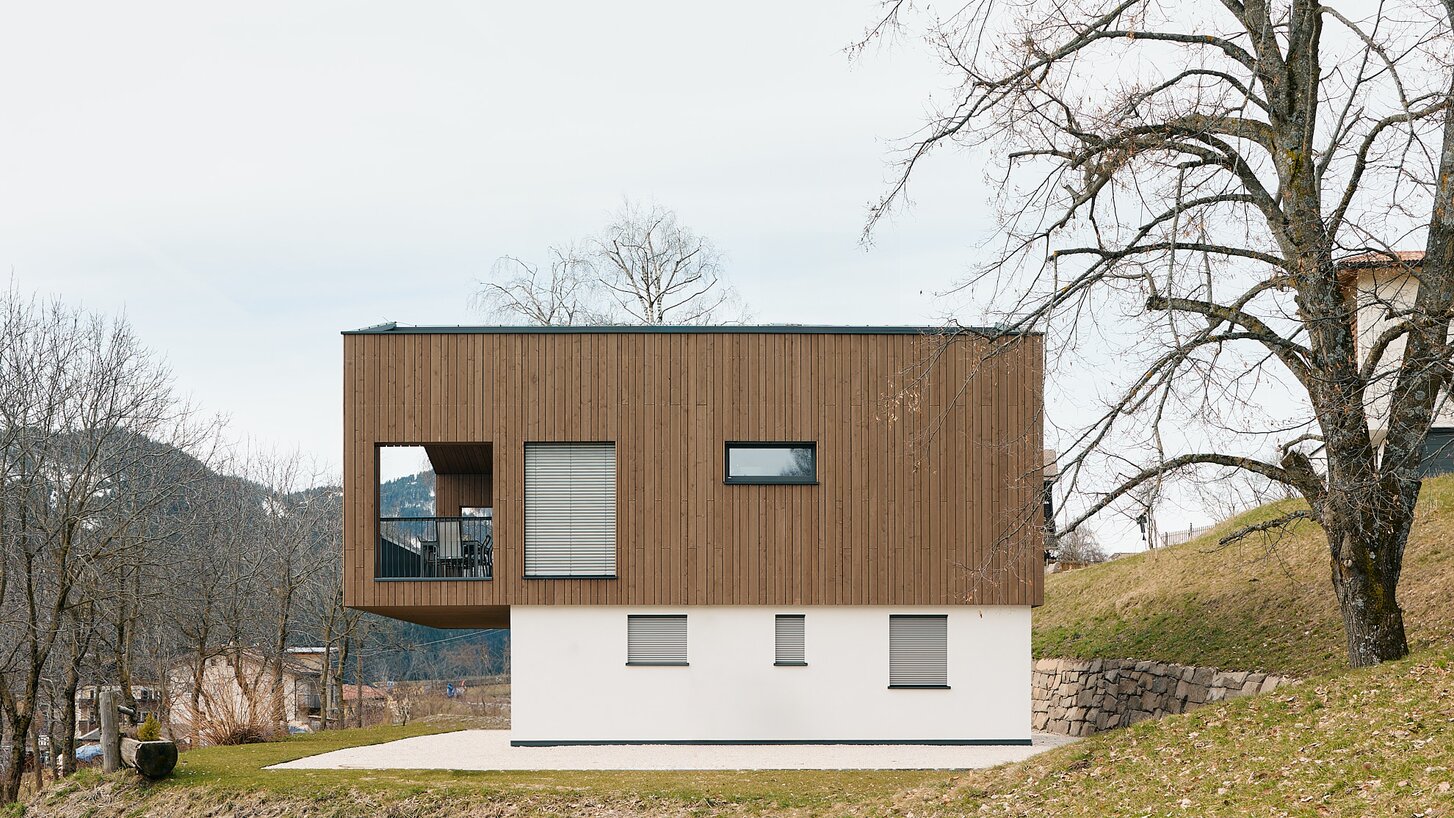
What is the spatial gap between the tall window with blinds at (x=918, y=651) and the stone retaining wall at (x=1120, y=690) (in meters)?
3.34

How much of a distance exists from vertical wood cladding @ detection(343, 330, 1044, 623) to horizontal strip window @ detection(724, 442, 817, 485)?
183mm

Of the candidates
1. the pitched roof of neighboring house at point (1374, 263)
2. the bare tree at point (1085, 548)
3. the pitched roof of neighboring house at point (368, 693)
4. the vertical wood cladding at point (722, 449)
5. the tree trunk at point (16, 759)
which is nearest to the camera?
the pitched roof of neighboring house at point (1374, 263)

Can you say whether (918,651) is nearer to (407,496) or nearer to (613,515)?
(613,515)

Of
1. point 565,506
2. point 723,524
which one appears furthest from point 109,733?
point 723,524

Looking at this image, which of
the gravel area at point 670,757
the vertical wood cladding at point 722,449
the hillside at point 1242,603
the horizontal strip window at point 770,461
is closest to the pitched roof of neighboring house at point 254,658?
the gravel area at point 670,757

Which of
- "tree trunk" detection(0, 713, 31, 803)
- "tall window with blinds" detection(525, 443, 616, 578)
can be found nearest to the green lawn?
"tall window with blinds" detection(525, 443, 616, 578)

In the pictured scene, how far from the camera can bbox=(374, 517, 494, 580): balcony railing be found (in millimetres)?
18406

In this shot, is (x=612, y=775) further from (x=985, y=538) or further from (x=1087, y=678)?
(x=1087, y=678)

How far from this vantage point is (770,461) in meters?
18.5

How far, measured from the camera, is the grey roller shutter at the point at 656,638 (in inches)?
717

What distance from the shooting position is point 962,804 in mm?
11375

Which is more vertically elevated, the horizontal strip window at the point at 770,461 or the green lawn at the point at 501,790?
the horizontal strip window at the point at 770,461

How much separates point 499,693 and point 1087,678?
37231mm

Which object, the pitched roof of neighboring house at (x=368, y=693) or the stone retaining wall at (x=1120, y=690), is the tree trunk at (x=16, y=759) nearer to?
the stone retaining wall at (x=1120, y=690)
